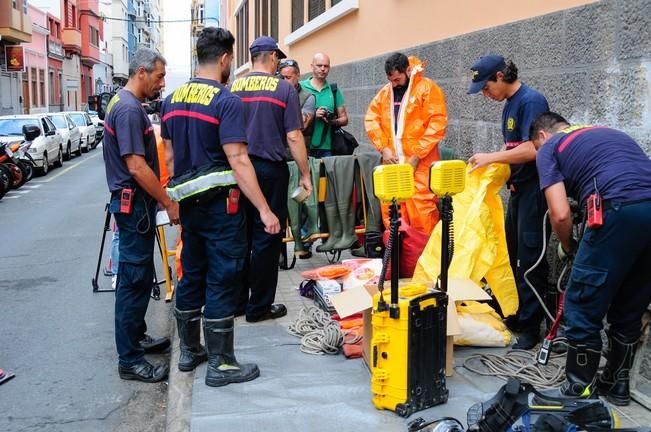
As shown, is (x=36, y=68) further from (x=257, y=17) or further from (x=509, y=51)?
(x=509, y=51)

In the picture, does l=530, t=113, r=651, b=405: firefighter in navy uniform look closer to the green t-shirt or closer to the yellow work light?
the yellow work light

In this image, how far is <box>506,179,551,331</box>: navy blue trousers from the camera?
4.92m

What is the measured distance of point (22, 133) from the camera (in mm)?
17969

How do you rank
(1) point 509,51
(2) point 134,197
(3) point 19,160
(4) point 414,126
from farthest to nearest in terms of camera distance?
1. (3) point 19,160
2. (4) point 414,126
3. (1) point 509,51
4. (2) point 134,197

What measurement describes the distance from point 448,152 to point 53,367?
4131 mm

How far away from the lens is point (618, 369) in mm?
4043

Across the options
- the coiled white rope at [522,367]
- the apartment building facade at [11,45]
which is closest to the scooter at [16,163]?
→ the coiled white rope at [522,367]

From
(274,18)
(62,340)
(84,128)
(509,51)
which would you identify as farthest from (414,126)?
(84,128)

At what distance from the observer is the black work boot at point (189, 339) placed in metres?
4.69

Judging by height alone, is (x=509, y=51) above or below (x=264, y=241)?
above

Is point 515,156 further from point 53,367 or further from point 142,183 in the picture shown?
point 53,367

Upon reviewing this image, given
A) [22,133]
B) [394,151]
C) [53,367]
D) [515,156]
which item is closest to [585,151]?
[515,156]

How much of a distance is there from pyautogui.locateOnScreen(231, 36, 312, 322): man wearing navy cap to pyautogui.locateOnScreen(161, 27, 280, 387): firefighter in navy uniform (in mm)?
912

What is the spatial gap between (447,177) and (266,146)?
1.90 m
